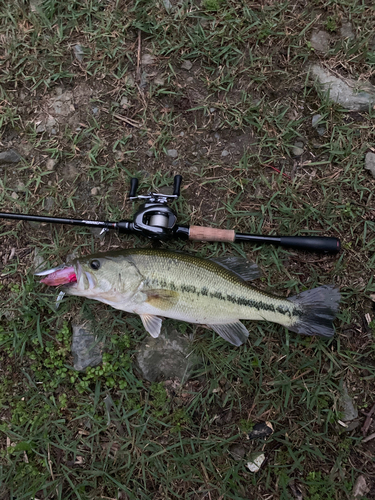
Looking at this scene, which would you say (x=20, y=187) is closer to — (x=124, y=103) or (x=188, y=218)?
(x=124, y=103)

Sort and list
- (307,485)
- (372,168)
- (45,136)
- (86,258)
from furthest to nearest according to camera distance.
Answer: (45,136)
(372,168)
(307,485)
(86,258)

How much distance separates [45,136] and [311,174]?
10.3 feet

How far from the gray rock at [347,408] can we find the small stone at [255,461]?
0.94 metres

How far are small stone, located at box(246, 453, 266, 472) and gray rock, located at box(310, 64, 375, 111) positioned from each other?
3.93 metres

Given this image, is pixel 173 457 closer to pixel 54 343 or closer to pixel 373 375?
pixel 54 343

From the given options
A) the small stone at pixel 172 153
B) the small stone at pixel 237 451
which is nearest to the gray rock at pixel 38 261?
the small stone at pixel 172 153

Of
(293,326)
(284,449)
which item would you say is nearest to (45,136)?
(293,326)

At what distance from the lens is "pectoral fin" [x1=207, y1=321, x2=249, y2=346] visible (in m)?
3.22

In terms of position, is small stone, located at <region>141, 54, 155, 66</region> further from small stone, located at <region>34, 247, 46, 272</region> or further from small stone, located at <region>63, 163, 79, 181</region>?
small stone, located at <region>34, 247, 46, 272</region>

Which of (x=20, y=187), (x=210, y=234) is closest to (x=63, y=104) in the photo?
(x=20, y=187)

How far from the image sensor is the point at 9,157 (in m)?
3.65

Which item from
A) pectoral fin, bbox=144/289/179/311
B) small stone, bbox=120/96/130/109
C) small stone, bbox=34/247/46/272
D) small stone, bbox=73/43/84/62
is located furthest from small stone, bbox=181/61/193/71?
small stone, bbox=34/247/46/272

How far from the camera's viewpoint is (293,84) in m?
3.57

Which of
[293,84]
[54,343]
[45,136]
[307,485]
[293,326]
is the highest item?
[293,84]
